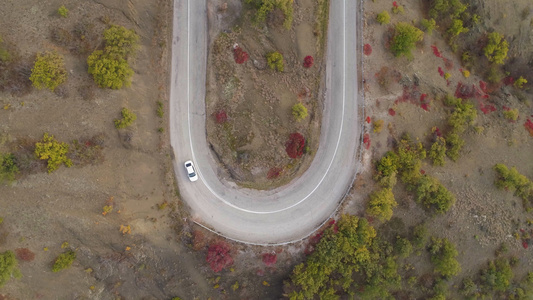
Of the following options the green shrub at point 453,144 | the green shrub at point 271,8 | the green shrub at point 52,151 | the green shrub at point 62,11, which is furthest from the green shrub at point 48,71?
the green shrub at point 453,144

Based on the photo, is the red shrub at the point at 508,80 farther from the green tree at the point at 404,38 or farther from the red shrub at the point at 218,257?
the red shrub at the point at 218,257

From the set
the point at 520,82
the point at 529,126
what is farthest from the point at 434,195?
the point at 520,82

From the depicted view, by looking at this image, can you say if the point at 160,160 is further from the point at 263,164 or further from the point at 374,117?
the point at 374,117

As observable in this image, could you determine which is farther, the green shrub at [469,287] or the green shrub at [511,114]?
the green shrub at [511,114]

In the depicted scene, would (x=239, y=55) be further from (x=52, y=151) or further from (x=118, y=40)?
(x=52, y=151)

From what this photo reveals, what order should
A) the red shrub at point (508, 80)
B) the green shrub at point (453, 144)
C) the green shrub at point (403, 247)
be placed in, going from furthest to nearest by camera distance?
1. the red shrub at point (508, 80)
2. the green shrub at point (453, 144)
3. the green shrub at point (403, 247)

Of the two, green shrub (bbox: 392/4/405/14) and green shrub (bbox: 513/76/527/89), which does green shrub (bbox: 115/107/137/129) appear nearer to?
green shrub (bbox: 392/4/405/14)
